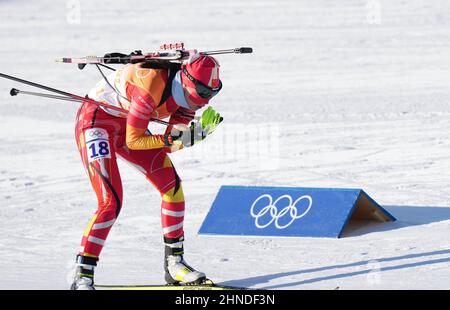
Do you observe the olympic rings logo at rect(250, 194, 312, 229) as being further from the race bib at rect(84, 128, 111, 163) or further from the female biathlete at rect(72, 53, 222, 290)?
the race bib at rect(84, 128, 111, 163)

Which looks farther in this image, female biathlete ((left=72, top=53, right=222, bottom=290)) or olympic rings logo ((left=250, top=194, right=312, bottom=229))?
olympic rings logo ((left=250, top=194, right=312, bottom=229))

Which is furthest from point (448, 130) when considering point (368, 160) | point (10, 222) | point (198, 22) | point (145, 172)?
point (198, 22)

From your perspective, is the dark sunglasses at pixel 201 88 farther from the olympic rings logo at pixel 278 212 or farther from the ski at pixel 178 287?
the olympic rings logo at pixel 278 212

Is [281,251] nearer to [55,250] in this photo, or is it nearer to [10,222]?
[55,250]

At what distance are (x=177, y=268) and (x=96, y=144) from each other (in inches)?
41.3

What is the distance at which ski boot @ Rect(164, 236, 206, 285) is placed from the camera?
8.17 metres

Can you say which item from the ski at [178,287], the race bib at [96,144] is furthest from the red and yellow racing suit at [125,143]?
the ski at [178,287]

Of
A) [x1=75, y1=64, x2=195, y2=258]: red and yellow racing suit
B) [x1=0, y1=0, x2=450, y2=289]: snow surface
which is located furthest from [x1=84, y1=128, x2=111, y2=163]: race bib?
[x1=0, y1=0, x2=450, y2=289]: snow surface

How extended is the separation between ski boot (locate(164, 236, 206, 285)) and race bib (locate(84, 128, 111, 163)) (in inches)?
32.7

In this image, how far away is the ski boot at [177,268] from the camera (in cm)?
817

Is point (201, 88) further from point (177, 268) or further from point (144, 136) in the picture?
point (177, 268)

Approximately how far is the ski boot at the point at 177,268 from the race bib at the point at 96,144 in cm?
83

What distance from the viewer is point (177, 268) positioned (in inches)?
328

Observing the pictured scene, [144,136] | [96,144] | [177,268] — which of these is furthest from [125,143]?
[177,268]
